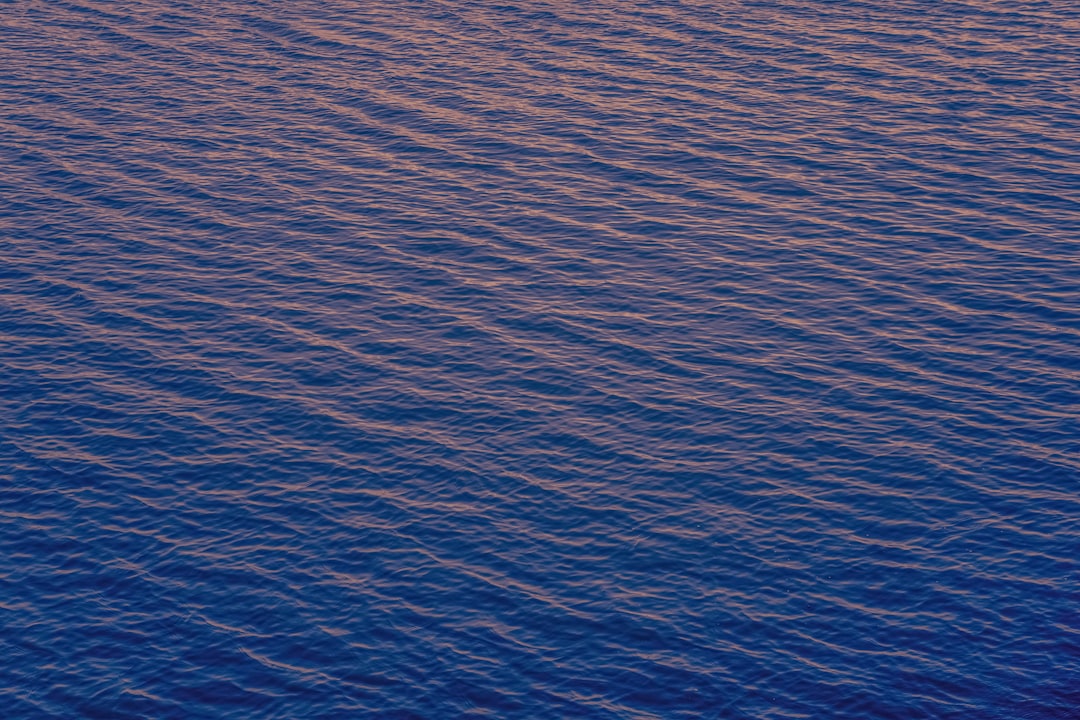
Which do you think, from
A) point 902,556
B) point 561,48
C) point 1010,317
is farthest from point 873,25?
point 902,556

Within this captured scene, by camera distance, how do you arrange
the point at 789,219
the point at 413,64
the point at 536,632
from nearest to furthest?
the point at 536,632 → the point at 789,219 → the point at 413,64

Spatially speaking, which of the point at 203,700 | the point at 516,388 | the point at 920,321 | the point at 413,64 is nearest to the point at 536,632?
the point at 203,700

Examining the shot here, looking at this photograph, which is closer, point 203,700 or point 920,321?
point 203,700

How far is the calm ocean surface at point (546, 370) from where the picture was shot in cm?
6544

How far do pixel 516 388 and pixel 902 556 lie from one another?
26186 millimetres

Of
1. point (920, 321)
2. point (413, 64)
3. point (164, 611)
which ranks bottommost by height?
point (164, 611)

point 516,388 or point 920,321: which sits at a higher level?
point 920,321

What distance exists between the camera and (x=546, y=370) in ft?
287

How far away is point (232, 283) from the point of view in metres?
96.6

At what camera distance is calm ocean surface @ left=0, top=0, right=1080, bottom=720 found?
65.4 m

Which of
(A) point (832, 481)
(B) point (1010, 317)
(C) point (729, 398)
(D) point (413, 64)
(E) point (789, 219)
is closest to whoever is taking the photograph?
(A) point (832, 481)

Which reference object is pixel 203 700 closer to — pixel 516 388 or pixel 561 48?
pixel 516 388

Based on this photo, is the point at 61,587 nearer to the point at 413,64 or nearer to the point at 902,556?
the point at 902,556

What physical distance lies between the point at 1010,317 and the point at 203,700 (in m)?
56.5
